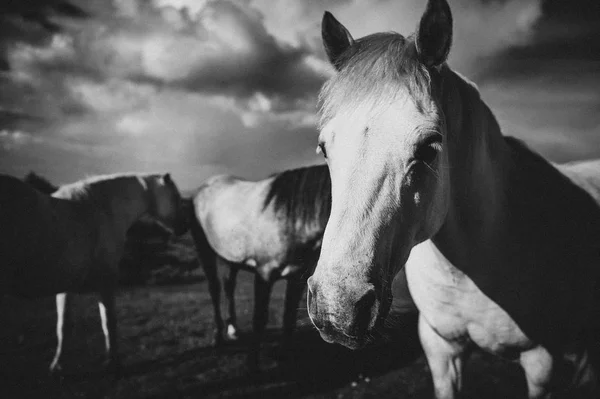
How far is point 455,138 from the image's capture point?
4.42 ft

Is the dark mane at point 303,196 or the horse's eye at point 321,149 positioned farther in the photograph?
the dark mane at point 303,196

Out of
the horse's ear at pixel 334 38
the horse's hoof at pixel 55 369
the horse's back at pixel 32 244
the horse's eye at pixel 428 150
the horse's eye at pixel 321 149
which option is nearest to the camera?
the horse's eye at pixel 428 150

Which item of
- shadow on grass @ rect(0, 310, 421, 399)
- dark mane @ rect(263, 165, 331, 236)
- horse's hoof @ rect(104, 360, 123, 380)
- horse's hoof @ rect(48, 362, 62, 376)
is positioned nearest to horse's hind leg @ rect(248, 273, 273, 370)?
shadow on grass @ rect(0, 310, 421, 399)

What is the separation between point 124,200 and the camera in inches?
173

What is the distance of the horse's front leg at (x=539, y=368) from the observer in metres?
1.63

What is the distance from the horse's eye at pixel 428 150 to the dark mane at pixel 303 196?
2.47 m

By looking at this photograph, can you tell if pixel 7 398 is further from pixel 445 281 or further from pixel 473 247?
pixel 473 247

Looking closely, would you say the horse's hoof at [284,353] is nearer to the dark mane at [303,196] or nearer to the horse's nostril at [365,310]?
the dark mane at [303,196]

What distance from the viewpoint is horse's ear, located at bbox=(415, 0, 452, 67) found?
1.15 metres

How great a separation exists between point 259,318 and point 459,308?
8.81ft

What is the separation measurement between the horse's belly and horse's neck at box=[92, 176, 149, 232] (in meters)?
4.13

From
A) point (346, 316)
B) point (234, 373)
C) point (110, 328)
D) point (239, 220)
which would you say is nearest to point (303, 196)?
point (239, 220)

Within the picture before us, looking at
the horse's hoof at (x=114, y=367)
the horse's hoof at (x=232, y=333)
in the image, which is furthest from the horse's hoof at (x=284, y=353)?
the horse's hoof at (x=114, y=367)

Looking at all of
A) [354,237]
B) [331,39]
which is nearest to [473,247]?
[354,237]
